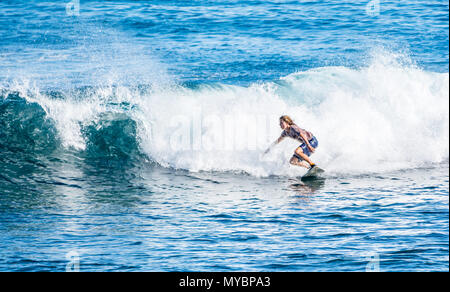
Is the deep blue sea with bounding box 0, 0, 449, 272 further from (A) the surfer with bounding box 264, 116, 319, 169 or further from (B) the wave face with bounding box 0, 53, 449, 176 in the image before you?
(A) the surfer with bounding box 264, 116, 319, 169

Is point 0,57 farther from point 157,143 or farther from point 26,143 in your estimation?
point 157,143

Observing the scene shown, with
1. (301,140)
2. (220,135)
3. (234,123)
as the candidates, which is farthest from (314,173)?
(234,123)

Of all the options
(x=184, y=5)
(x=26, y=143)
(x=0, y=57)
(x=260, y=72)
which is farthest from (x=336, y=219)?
(x=184, y=5)

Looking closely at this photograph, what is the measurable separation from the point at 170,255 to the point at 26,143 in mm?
7138

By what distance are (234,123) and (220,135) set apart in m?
0.56

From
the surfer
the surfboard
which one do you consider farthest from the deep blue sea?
the surfer

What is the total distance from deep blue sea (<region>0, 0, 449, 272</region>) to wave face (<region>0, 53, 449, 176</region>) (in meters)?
0.05

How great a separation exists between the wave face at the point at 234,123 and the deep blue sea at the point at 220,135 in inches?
1.8

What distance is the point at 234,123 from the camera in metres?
14.7

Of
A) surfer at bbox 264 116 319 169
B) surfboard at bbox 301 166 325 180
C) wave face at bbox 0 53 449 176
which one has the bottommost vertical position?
surfboard at bbox 301 166 325 180

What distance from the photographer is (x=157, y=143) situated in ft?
47.1

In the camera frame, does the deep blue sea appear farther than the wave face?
No

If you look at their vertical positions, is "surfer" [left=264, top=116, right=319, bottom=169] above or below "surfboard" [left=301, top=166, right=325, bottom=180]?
above

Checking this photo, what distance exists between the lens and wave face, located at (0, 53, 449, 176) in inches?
531
